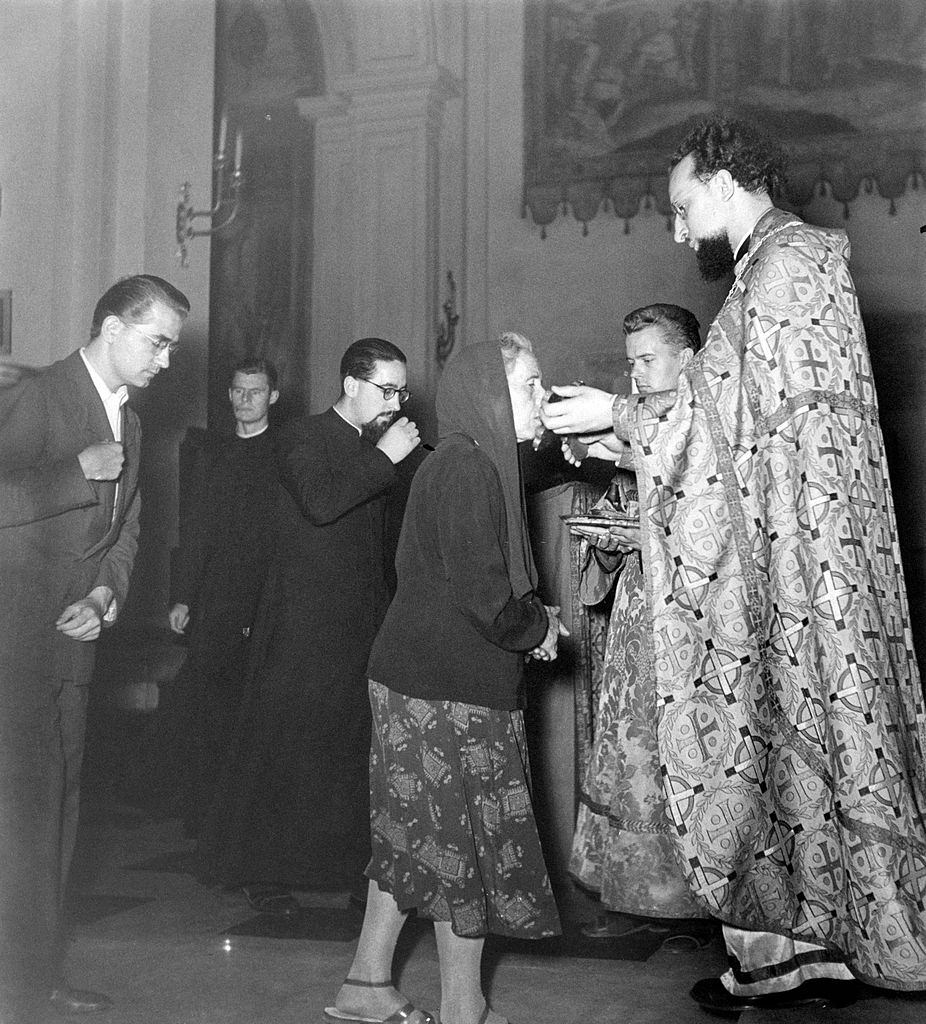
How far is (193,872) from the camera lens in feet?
13.0

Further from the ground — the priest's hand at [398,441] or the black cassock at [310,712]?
the priest's hand at [398,441]

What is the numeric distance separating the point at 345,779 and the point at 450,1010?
1.29 meters

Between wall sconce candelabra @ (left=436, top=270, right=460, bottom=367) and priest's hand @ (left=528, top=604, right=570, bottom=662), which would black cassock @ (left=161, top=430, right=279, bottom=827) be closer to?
priest's hand @ (left=528, top=604, right=570, bottom=662)

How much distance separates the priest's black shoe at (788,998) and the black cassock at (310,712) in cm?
124

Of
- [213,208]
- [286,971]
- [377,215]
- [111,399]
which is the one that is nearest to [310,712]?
[286,971]

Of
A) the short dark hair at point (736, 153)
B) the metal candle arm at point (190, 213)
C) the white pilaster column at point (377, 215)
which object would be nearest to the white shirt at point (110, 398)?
the short dark hair at point (736, 153)

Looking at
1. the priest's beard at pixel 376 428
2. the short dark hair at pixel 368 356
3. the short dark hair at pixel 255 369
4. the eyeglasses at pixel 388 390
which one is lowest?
the priest's beard at pixel 376 428

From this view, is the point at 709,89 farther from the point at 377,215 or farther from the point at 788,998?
the point at 788,998

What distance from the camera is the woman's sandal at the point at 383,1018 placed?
2.58 meters

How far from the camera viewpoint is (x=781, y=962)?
2709 millimetres

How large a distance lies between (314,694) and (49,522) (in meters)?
1.15

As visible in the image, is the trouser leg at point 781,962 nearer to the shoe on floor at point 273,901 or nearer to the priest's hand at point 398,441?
the shoe on floor at point 273,901

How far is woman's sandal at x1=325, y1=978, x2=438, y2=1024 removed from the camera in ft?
8.46

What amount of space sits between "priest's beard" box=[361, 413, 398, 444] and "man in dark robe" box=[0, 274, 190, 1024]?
0.94 meters
